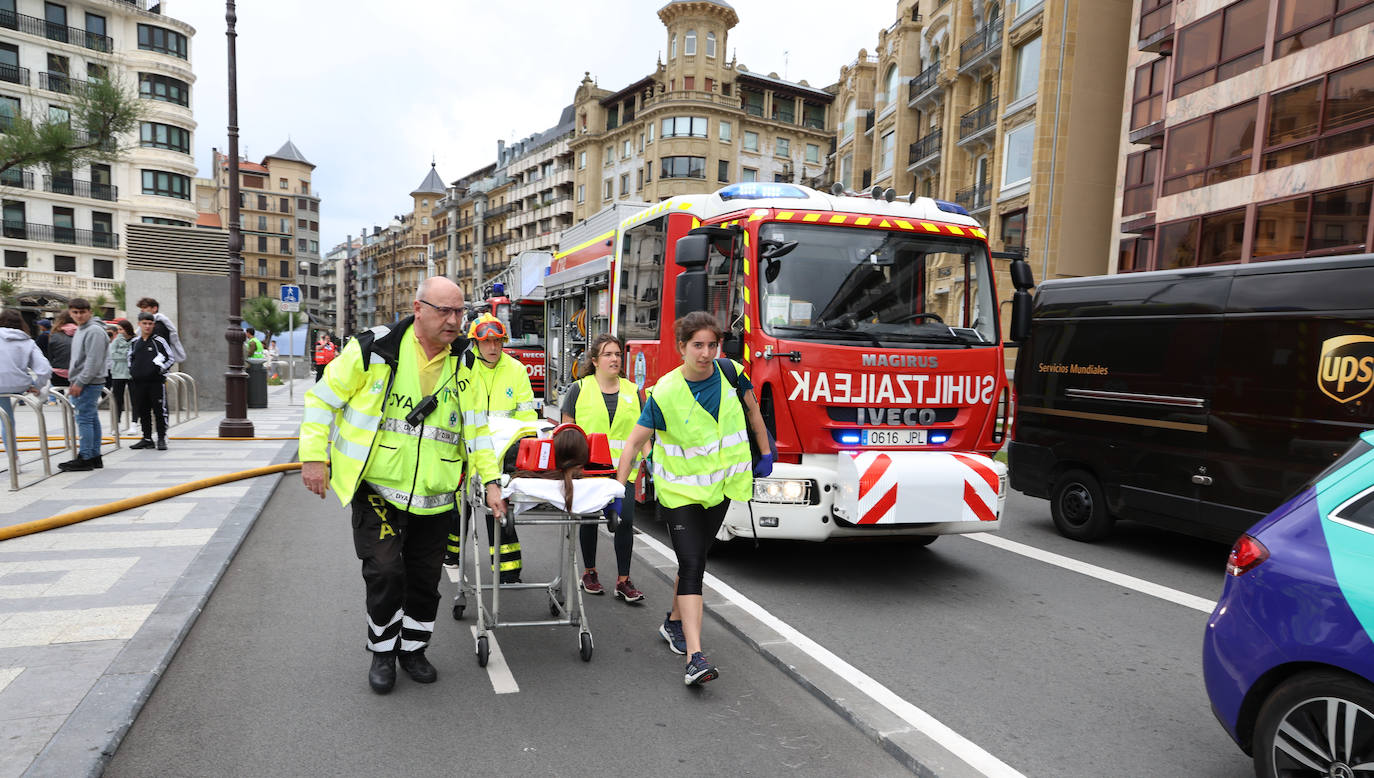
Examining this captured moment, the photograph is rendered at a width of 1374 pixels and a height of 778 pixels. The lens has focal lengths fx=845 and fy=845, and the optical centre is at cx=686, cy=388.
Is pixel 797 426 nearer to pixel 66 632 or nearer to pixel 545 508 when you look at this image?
pixel 545 508

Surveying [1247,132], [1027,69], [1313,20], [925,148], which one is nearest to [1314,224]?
[1247,132]

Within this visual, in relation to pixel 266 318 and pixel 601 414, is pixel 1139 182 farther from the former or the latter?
pixel 266 318

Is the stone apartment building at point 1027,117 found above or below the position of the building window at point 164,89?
below

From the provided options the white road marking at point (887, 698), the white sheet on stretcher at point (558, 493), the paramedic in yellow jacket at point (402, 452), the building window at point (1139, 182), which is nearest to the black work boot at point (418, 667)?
the paramedic in yellow jacket at point (402, 452)

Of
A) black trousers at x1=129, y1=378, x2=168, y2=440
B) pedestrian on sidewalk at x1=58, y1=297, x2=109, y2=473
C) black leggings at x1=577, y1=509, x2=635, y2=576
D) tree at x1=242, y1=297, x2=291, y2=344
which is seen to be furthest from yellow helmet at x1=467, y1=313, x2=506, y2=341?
tree at x1=242, y1=297, x2=291, y2=344

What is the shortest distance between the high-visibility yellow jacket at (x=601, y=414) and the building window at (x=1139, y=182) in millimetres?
23705

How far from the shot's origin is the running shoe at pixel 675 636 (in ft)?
15.7

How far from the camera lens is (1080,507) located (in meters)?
8.19

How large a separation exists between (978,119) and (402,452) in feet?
111

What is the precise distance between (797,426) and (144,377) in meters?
9.41

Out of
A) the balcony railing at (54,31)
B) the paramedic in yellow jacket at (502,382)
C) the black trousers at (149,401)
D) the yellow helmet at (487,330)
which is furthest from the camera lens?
the balcony railing at (54,31)

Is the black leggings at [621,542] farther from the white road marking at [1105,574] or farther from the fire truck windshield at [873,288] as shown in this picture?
the white road marking at [1105,574]

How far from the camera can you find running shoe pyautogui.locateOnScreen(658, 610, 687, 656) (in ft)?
15.7

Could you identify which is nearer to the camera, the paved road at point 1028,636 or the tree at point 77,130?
the paved road at point 1028,636
